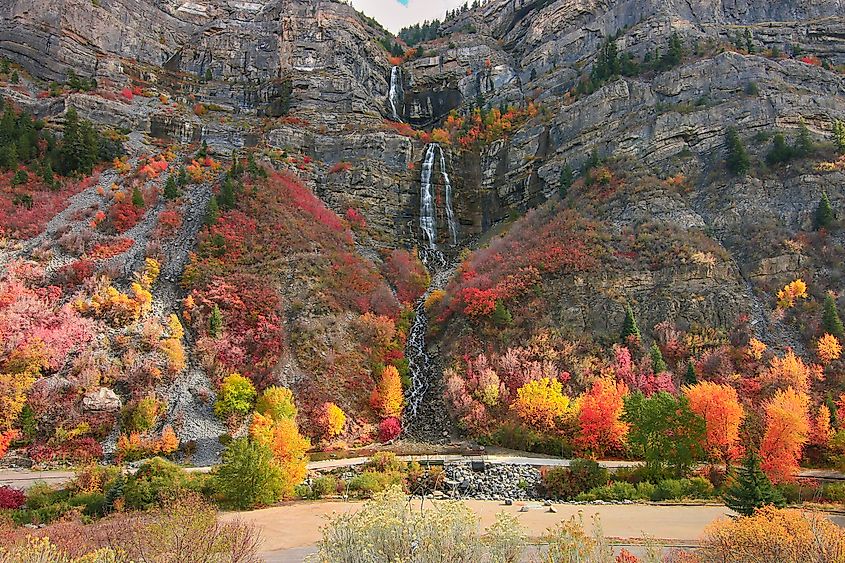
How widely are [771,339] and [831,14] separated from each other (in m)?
59.0

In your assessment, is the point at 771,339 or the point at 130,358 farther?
the point at 771,339

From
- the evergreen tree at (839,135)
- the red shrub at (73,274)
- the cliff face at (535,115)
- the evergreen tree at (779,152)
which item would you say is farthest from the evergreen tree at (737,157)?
the red shrub at (73,274)

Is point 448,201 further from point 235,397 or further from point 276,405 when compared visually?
point 276,405

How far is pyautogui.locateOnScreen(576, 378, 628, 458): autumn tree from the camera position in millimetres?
29995

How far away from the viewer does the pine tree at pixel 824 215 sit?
1640 inches

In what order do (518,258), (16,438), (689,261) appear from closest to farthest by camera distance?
(16,438) < (689,261) < (518,258)

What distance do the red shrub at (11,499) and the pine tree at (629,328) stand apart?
3497 cm

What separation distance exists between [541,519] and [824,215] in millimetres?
38907

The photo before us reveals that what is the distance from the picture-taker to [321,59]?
78875 mm

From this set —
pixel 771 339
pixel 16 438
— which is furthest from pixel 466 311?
pixel 16 438

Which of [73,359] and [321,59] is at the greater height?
[321,59]

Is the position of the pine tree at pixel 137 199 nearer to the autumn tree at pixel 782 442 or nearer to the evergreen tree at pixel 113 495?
the evergreen tree at pixel 113 495

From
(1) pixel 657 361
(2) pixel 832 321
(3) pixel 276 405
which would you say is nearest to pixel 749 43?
(2) pixel 832 321

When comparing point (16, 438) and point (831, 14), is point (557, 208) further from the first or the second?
point (831, 14)
